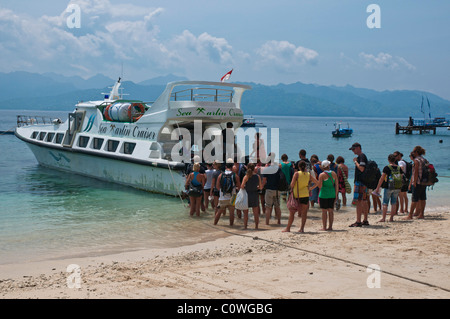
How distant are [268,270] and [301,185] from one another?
3.06 metres

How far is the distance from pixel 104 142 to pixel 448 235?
1328 cm

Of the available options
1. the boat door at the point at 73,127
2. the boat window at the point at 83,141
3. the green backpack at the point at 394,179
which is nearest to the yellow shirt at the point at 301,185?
the green backpack at the point at 394,179

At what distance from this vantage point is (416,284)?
5.83m

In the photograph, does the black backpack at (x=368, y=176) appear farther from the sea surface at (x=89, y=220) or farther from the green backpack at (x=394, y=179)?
the sea surface at (x=89, y=220)

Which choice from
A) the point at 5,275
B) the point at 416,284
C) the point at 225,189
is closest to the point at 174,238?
the point at 225,189

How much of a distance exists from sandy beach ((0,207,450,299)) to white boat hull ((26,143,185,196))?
593 cm

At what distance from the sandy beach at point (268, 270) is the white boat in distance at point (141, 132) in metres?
6.66

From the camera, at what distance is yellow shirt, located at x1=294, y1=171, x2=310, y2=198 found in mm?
9230

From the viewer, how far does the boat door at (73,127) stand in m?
20.2

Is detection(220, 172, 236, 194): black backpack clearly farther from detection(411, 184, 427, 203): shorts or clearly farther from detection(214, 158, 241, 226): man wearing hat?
detection(411, 184, 427, 203): shorts

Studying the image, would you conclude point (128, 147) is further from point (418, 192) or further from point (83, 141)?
point (418, 192)

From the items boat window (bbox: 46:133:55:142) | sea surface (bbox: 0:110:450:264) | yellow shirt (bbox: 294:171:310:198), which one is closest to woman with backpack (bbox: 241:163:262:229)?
yellow shirt (bbox: 294:171:310:198)

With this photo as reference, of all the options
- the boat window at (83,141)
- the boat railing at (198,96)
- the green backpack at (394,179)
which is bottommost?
the green backpack at (394,179)

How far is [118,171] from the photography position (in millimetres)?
17391
